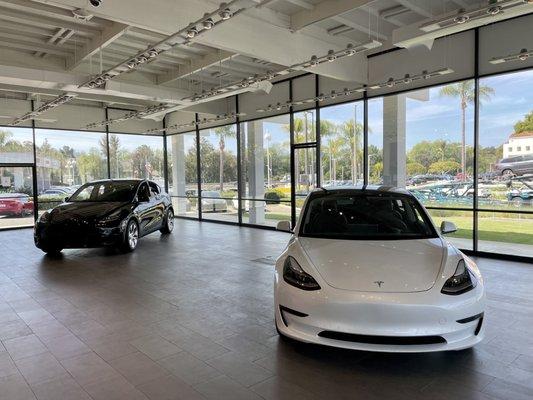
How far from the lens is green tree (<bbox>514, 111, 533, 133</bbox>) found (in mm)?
6820

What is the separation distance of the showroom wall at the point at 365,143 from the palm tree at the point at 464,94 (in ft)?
0.06

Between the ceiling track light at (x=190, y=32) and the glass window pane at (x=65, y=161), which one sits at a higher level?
the ceiling track light at (x=190, y=32)

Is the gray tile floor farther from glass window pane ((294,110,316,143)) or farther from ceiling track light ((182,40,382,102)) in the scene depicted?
glass window pane ((294,110,316,143))

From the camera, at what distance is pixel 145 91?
933cm

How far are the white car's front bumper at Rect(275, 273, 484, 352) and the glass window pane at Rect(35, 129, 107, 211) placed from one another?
12295 mm

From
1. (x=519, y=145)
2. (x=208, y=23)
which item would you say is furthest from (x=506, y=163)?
(x=208, y=23)

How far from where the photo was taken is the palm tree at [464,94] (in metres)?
7.18

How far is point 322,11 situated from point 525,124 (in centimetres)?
407

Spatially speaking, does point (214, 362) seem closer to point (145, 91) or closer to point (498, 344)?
point (498, 344)

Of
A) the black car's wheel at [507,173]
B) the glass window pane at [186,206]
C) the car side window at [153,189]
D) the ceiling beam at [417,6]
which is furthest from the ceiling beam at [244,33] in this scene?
the glass window pane at [186,206]

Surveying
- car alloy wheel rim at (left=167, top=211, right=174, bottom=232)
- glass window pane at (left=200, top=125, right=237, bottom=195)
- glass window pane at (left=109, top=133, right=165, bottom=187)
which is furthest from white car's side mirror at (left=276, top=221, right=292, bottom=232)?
glass window pane at (left=109, top=133, right=165, bottom=187)

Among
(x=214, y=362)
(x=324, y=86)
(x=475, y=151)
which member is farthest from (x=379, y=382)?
(x=324, y=86)

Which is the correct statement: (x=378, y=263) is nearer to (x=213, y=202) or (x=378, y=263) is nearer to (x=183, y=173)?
(x=213, y=202)

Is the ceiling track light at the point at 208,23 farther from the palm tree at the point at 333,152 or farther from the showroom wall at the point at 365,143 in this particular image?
the palm tree at the point at 333,152
